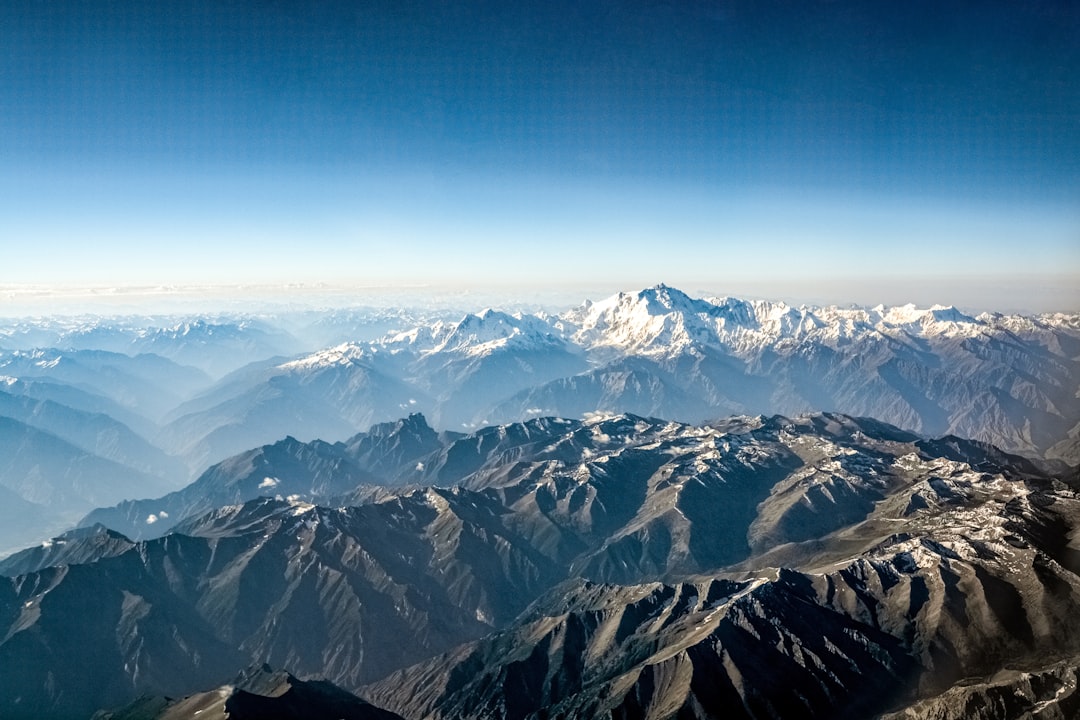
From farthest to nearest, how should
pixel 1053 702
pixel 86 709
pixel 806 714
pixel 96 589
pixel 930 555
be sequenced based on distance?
pixel 96 589, pixel 86 709, pixel 930 555, pixel 806 714, pixel 1053 702

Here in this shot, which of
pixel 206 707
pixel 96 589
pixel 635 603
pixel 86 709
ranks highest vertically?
pixel 206 707

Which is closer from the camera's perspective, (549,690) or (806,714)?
(806,714)

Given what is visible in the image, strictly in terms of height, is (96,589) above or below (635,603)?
below

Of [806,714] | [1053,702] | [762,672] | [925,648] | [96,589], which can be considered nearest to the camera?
[1053,702]

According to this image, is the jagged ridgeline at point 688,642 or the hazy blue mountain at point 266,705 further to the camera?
the jagged ridgeline at point 688,642

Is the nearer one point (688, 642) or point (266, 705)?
point (266, 705)

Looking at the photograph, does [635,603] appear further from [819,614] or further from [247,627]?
[247,627]

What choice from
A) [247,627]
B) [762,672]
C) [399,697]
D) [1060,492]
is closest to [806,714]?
[762,672]

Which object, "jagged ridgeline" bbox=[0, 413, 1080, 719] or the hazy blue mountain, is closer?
the hazy blue mountain

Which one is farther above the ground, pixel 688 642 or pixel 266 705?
pixel 266 705

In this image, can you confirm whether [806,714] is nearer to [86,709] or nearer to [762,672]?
[762,672]
